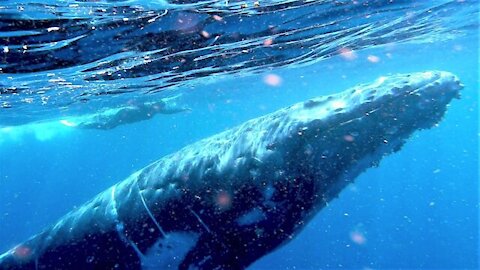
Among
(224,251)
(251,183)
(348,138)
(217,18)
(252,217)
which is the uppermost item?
(217,18)

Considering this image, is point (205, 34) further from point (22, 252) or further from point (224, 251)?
point (224, 251)

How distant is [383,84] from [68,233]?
18.5ft

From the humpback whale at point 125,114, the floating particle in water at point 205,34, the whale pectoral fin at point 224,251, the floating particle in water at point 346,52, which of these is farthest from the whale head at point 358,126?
the humpback whale at point 125,114

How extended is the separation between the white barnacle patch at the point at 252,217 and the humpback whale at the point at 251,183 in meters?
0.01

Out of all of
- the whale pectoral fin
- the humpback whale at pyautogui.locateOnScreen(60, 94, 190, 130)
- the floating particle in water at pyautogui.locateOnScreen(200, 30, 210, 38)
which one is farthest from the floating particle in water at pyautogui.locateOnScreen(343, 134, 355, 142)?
the humpback whale at pyautogui.locateOnScreen(60, 94, 190, 130)

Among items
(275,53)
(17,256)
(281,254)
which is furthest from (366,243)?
(17,256)

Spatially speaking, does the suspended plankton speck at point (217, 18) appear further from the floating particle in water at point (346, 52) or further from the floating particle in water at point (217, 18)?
the floating particle in water at point (346, 52)

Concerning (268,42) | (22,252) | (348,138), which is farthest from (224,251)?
(268,42)

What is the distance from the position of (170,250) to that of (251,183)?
5.49 feet

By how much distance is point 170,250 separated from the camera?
6055mm

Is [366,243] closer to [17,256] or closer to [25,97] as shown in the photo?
[25,97]

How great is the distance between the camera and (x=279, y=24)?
41.1 ft

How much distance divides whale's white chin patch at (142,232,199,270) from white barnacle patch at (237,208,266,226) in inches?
28.8

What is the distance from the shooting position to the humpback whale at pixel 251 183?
5.23 meters
